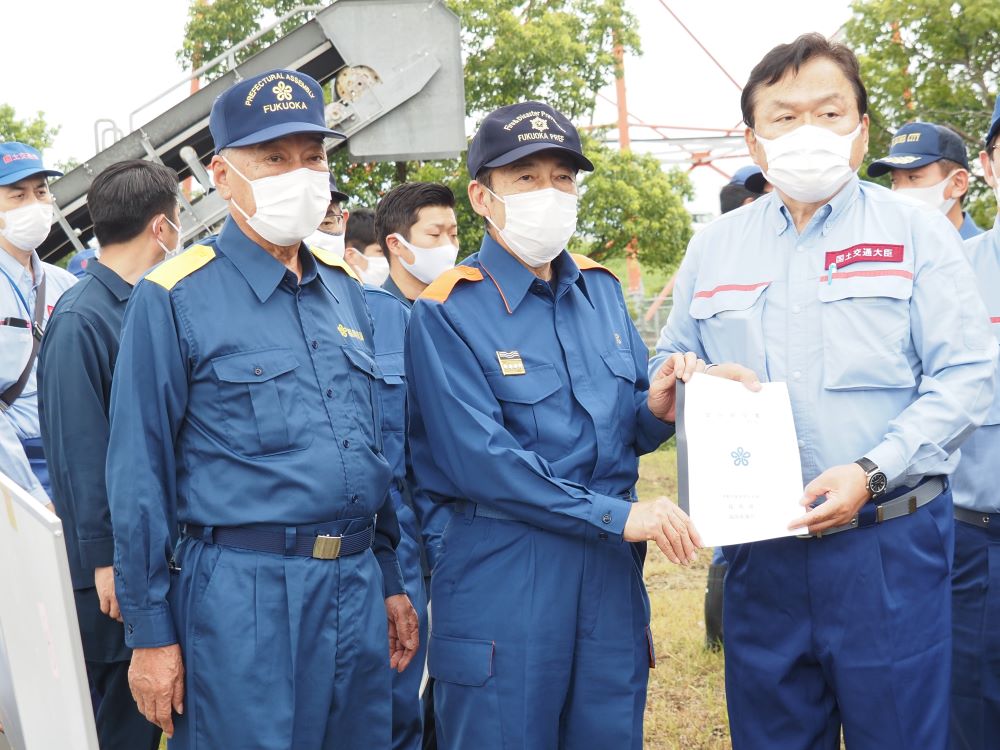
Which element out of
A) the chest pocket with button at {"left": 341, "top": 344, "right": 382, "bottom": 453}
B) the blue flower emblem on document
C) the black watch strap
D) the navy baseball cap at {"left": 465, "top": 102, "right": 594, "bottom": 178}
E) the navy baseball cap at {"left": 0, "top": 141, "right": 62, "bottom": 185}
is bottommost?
the black watch strap

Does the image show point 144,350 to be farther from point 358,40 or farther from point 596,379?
point 358,40

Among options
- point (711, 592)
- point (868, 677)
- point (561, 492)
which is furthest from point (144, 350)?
point (711, 592)

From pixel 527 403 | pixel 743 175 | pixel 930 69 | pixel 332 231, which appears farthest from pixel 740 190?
pixel 930 69

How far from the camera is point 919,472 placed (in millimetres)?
2459

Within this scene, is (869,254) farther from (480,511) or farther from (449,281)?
(480,511)

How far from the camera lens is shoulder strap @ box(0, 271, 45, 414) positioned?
3938mm

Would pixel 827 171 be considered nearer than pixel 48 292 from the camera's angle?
Yes

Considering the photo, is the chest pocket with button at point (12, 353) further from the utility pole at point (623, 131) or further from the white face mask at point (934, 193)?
the utility pole at point (623, 131)

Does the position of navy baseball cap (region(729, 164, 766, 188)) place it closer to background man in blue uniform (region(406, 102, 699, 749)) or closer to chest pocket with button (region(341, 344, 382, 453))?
background man in blue uniform (region(406, 102, 699, 749))

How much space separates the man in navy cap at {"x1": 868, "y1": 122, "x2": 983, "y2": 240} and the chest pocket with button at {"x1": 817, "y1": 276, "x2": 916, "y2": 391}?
2.40 metres

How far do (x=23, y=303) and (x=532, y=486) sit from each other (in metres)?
2.75

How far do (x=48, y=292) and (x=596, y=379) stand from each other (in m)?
2.88

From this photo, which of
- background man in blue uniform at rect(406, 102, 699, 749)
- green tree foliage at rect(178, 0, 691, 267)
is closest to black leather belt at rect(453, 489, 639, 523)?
background man in blue uniform at rect(406, 102, 699, 749)

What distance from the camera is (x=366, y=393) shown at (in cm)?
268
